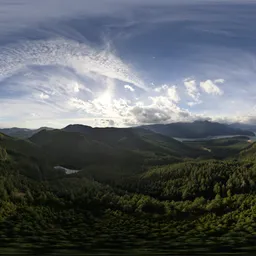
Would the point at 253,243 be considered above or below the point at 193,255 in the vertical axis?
below

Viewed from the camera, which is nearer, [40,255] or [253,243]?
[40,255]

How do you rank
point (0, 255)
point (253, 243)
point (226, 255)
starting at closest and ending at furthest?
1. point (0, 255)
2. point (226, 255)
3. point (253, 243)

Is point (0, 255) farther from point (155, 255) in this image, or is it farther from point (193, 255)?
point (193, 255)

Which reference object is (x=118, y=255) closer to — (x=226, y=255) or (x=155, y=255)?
(x=155, y=255)

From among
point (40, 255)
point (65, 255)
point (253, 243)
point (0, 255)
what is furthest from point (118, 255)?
point (253, 243)

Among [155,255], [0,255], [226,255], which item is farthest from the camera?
[226,255]

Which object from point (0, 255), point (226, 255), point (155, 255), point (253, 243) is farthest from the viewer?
point (253, 243)

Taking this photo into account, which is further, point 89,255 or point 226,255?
point 226,255

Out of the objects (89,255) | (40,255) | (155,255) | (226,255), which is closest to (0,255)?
(40,255)

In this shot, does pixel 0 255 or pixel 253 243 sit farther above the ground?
pixel 0 255
